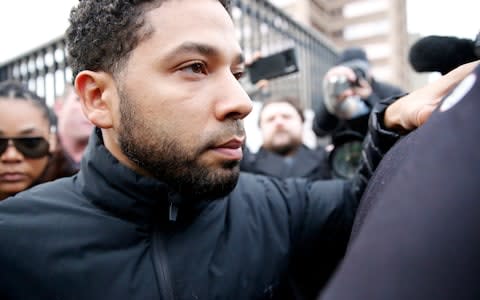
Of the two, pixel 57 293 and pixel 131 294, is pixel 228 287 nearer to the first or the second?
pixel 131 294

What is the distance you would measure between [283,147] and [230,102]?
8.74 feet

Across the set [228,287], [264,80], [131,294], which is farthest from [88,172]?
[264,80]

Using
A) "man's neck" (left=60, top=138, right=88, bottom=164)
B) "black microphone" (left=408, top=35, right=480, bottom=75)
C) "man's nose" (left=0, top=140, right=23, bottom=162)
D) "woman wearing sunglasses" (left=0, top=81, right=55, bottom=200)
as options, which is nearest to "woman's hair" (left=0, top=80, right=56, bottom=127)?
"woman wearing sunglasses" (left=0, top=81, right=55, bottom=200)

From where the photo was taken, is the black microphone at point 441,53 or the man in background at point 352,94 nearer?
the black microphone at point 441,53

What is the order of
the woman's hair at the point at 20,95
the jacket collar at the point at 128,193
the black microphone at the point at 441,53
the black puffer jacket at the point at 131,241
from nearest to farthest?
the black microphone at the point at 441,53, the black puffer jacket at the point at 131,241, the jacket collar at the point at 128,193, the woman's hair at the point at 20,95

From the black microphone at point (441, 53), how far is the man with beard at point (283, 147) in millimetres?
2112

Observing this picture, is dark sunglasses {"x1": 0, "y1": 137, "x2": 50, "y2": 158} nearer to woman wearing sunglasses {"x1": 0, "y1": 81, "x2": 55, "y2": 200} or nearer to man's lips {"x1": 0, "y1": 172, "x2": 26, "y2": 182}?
woman wearing sunglasses {"x1": 0, "y1": 81, "x2": 55, "y2": 200}

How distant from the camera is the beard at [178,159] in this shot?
1.10 m

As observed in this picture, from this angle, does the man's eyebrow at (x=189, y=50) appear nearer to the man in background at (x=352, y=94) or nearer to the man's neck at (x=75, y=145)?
the man in background at (x=352, y=94)

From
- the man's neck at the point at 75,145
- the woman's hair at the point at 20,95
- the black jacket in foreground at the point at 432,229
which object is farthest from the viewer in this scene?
the man's neck at the point at 75,145

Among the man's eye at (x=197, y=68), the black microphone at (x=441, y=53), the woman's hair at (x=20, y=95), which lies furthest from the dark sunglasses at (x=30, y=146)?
the black microphone at (x=441, y=53)

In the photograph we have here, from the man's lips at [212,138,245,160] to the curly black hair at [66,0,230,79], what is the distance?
0.42m

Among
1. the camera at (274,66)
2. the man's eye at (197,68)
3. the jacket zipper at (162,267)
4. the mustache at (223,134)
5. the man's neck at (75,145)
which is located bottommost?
the jacket zipper at (162,267)

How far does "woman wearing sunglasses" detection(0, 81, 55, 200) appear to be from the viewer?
1801mm
